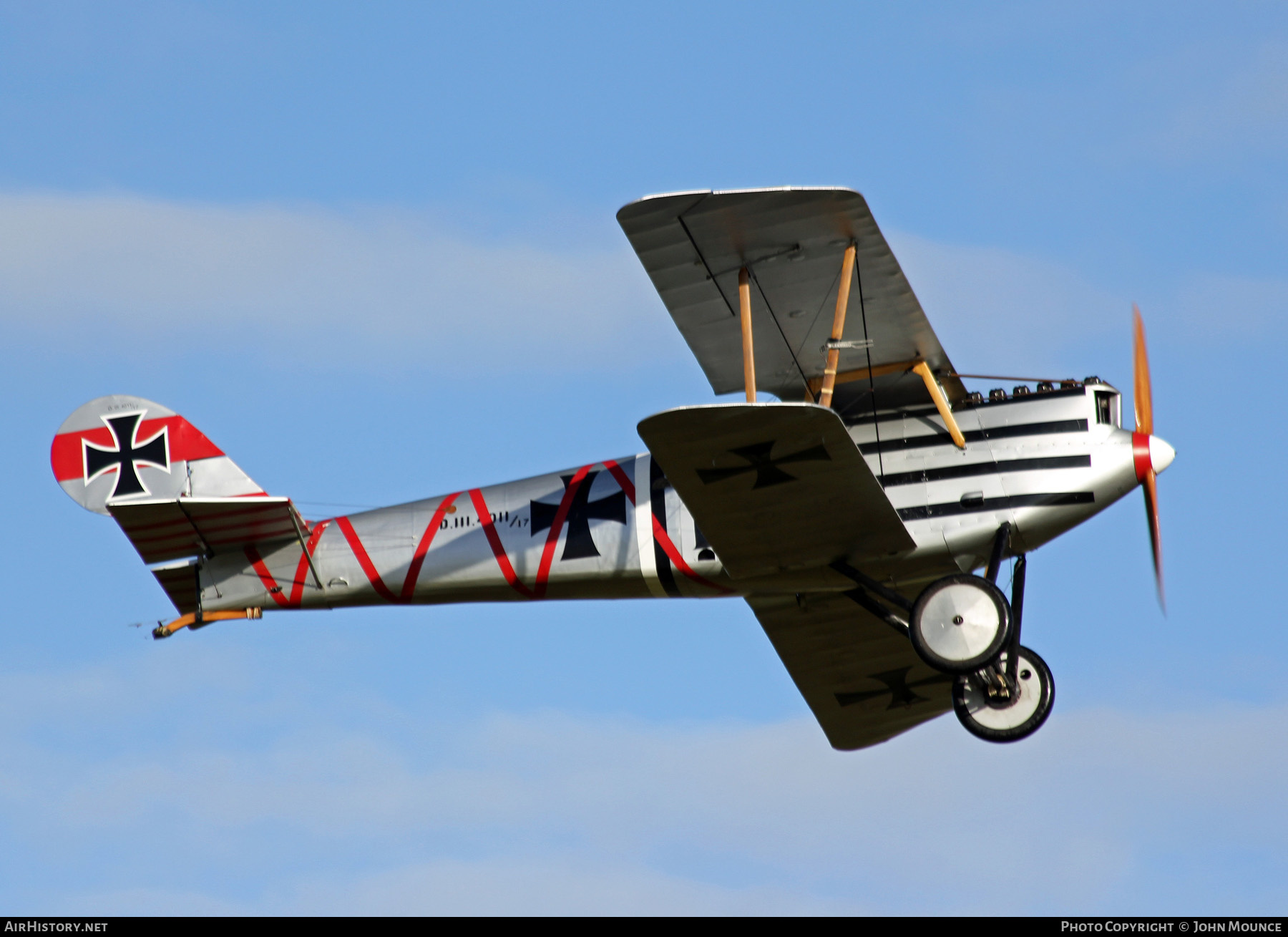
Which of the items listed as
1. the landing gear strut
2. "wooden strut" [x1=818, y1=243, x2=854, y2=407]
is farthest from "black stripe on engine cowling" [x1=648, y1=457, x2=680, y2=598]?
"wooden strut" [x1=818, y1=243, x2=854, y2=407]

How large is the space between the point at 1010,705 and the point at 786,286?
140 inches

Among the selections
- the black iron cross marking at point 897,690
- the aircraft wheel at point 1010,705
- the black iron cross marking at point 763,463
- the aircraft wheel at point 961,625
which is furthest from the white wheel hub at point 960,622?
the black iron cross marking at point 897,690

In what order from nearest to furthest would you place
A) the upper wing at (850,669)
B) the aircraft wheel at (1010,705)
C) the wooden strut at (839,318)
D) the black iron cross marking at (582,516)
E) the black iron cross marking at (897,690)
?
the wooden strut at (839,318), the aircraft wheel at (1010,705), the black iron cross marking at (582,516), the upper wing at (850,669), the black iron cross marking at (897,690)

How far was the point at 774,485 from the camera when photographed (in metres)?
11.8

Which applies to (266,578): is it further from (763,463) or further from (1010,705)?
(1010,705)

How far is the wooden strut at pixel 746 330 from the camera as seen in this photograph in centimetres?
1177

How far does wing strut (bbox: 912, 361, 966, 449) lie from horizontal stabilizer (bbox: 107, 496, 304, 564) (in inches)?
195

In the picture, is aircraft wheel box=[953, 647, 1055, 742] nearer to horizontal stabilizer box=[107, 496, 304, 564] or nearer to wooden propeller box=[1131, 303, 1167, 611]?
wooden propeller box=[1131, 303, 1167, 611]

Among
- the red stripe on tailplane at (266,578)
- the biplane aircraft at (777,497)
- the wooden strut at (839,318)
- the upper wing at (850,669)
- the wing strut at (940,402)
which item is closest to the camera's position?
the biplane aircraft at (777,497)

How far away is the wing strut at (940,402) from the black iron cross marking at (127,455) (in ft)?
20.1

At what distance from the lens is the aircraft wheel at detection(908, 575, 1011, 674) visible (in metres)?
12.1

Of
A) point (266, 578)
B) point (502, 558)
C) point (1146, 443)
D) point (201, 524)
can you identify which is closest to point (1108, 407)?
point (1146, 443)

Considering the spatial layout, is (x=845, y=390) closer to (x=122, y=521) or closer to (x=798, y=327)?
(x=798, y=327)

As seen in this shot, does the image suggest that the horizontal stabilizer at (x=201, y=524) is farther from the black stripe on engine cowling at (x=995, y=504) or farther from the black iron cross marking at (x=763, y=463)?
the black stripe on engine cowling at (x=995, y=504)
